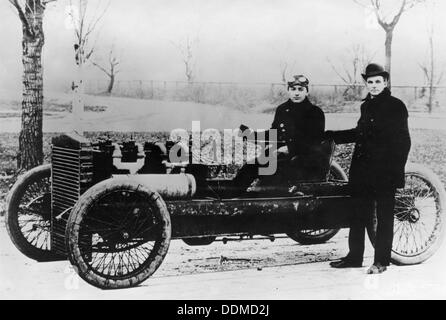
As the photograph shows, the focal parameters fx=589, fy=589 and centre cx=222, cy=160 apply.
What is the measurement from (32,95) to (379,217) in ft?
10.5

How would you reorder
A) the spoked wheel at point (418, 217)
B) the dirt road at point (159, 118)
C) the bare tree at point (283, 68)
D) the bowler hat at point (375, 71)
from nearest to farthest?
the bowler hat at point (375, 71) < the spoked wheel at point (418, 217) < the dirt road at point (159, 118) < the bare tree at point (283, 68)

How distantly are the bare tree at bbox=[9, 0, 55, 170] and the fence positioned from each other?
0.46 m

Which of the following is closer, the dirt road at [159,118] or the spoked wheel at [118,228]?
the spoked wheel at [118,228]

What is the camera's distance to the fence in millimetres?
5531

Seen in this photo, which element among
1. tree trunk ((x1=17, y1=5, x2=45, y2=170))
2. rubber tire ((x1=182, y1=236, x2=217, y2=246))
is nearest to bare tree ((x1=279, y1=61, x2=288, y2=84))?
rubber tire ((x1=182, y1=236, x2=217, y2=246))

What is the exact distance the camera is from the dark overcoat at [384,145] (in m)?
4.86

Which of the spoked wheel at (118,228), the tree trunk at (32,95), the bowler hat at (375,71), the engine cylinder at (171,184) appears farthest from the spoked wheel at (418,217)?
the tree trunk at (32,95)

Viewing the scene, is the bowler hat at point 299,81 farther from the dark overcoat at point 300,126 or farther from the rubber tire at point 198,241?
the rubber tire at point 198,241

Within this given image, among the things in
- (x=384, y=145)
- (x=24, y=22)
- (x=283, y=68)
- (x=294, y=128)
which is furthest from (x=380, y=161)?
(x=24, y=22)

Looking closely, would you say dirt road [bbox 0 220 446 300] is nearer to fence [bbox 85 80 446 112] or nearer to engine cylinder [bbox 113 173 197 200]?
engine cylinder [bbox 113 173 197 200]

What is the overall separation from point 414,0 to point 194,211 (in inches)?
121

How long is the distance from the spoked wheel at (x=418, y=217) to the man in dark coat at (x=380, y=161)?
24 centimetres

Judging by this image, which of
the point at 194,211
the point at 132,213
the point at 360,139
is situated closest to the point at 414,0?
the point at 360,139

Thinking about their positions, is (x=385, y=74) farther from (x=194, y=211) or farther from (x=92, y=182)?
(x=92, y=182)
